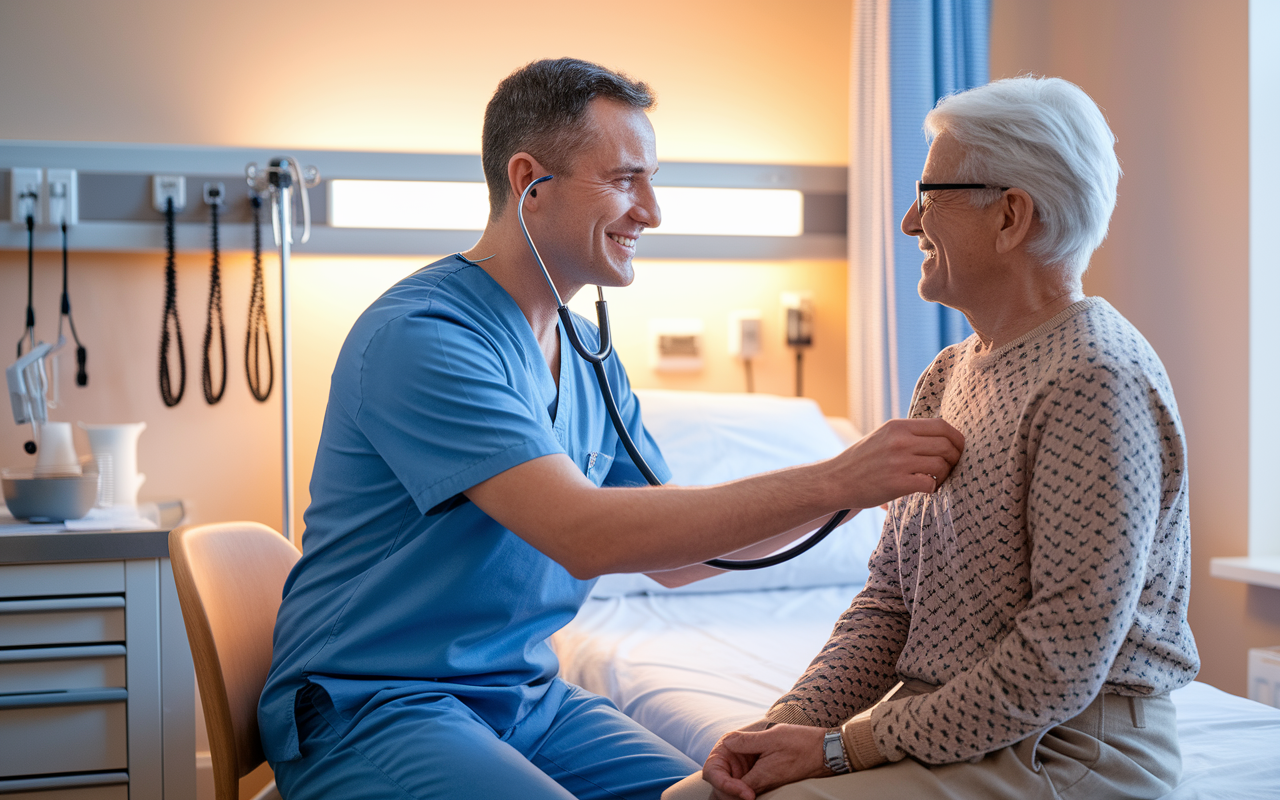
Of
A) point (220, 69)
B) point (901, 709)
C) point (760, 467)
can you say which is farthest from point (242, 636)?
point (220, 69)

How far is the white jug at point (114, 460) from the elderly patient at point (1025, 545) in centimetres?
165

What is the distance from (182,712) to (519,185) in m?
1.22

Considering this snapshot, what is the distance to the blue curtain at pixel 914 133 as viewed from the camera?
92.3 inches

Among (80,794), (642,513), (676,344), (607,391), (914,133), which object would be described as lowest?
(80,794)

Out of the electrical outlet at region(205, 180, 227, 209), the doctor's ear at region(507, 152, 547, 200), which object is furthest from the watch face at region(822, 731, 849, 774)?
the electrical outlet at region(205, 180, 227, 209)

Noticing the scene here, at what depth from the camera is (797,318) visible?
2730 mm

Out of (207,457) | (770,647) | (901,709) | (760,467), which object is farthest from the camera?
(207,457)

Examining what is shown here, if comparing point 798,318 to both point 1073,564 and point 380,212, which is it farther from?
point 1073,564

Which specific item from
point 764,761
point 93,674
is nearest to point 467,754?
point 764,761

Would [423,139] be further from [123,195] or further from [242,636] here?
[242,636]

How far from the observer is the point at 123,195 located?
232cm

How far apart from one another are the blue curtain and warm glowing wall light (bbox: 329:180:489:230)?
Result: 1.03 m

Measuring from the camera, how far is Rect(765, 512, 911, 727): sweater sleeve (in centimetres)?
110

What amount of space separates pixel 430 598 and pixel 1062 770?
67cm
